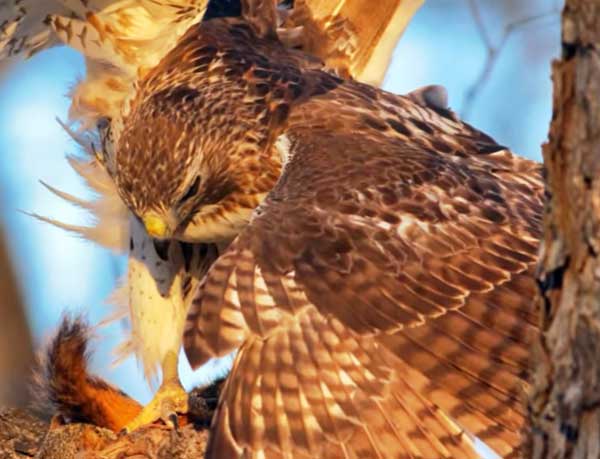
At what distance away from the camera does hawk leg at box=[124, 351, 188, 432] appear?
4809 millimetres

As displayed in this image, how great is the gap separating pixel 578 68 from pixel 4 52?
159 inches

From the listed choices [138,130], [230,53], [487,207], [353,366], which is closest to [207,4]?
[230,53]

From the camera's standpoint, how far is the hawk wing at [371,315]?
354 cm

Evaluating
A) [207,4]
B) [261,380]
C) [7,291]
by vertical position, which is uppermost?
[207,4]

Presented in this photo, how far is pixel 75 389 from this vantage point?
471 cm

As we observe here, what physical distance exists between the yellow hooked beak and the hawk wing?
704 mm

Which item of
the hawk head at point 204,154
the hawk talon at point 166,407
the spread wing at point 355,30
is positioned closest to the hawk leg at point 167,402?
the hawk talon at point 166,407

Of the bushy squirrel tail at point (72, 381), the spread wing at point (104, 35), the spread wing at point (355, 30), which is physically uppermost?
the spread wing at point (355, 30)

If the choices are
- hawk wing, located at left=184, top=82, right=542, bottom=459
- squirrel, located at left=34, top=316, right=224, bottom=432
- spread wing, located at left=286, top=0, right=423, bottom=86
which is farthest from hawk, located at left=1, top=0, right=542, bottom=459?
spread wing, located at left=286, top=0, right=423, bottom=86

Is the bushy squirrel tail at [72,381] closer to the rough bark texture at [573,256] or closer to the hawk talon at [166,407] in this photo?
the hawk talon at [166,407]

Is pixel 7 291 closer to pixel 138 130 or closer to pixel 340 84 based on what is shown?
pixel 138 130

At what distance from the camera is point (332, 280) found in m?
3.77

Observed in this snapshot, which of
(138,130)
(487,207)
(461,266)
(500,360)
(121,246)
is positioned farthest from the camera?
(121,246)

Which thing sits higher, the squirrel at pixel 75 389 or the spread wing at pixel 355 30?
the spread wing at pixel 355 30
